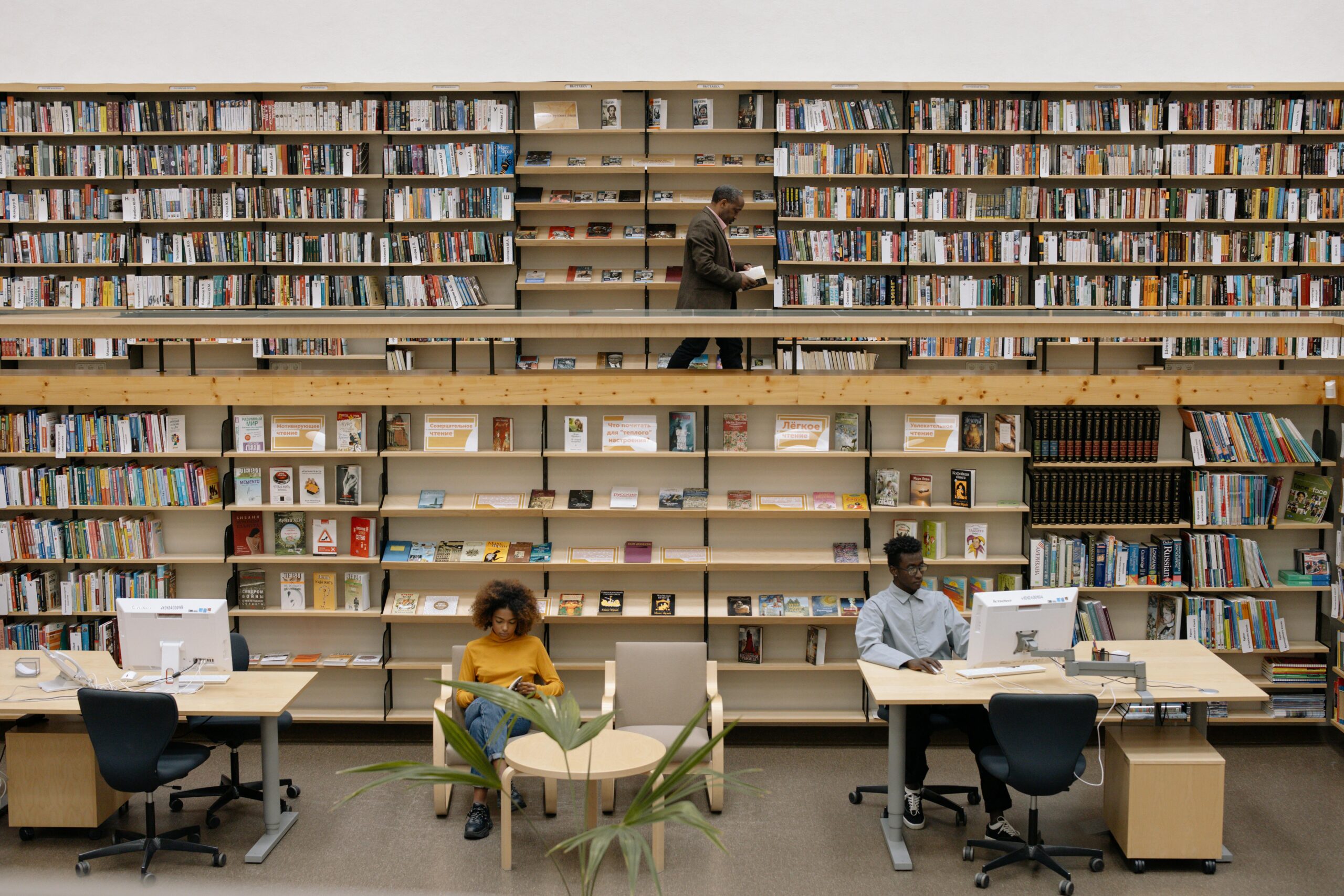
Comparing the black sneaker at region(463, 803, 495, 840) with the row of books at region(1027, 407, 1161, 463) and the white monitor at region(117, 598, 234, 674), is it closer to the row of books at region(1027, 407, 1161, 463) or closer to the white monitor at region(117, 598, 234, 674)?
the white monitor at region(117, 598, 234, 674)

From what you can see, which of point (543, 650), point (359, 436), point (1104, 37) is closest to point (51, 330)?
point (359, 436)

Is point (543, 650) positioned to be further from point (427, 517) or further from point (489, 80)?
point (489, 80)

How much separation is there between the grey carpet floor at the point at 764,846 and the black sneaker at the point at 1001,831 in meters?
0.13

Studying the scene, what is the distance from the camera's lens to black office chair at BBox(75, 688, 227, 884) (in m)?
3.87

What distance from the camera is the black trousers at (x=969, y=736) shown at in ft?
13.9

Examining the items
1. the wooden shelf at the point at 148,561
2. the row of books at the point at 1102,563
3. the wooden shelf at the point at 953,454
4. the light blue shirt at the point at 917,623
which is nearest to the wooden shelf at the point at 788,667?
the light blue shirt at the point at 917,623

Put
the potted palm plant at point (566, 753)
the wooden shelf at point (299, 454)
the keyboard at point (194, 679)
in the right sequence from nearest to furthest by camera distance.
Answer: the potted palm plant at point (566, 753)
the keyboard at point (194, 679)
the wooden shelf at point (299, 454)

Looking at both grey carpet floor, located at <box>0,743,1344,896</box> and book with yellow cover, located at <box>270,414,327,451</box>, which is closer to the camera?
grey carpet floor, located at <box>0,743,1344,896</box>

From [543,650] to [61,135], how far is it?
18.3 ft

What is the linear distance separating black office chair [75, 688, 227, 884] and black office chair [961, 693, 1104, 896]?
2.98m

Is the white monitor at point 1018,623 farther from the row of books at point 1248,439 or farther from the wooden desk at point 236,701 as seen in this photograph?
the wooden desk at point 236,701

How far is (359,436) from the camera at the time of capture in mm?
5289

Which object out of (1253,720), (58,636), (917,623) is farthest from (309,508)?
(1253,720)

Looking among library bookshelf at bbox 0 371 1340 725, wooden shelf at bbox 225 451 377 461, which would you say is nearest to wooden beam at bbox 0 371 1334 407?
library bookshelf at bbox 0 371 1340 725
